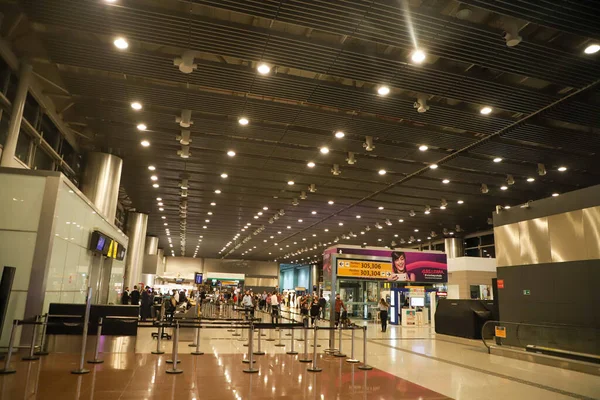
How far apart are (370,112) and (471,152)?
4292mm

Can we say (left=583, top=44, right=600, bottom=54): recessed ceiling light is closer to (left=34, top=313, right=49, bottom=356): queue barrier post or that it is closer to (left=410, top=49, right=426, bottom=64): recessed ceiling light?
(left=410, top=49, right=426, bottom=64): recessed ceiling light

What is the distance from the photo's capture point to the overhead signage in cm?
1546

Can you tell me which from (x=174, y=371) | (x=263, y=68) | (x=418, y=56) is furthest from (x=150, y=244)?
(x=418, y=56)

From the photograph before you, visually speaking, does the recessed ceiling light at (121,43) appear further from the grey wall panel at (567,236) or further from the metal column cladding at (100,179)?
the grey wall panel at (567,236)

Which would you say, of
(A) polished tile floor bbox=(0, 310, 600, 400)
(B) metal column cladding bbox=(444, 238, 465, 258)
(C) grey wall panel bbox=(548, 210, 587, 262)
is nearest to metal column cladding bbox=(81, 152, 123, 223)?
(A) polished tile floor bbox=(0, 310, 600, 400)

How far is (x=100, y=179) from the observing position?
532 inches

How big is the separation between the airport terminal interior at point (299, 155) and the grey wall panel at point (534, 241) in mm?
63

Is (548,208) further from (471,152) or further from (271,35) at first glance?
(271,35)

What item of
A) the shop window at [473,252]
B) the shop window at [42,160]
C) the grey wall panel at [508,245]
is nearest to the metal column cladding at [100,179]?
the shop window at [42,160]

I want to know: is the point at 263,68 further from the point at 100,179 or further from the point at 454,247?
the point at 454,247

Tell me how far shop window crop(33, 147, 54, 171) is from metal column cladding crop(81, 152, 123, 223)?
1458 mm

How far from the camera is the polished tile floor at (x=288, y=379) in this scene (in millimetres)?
5664

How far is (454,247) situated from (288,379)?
24.2 m

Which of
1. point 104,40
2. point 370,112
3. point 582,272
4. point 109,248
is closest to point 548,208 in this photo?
point 582,272
